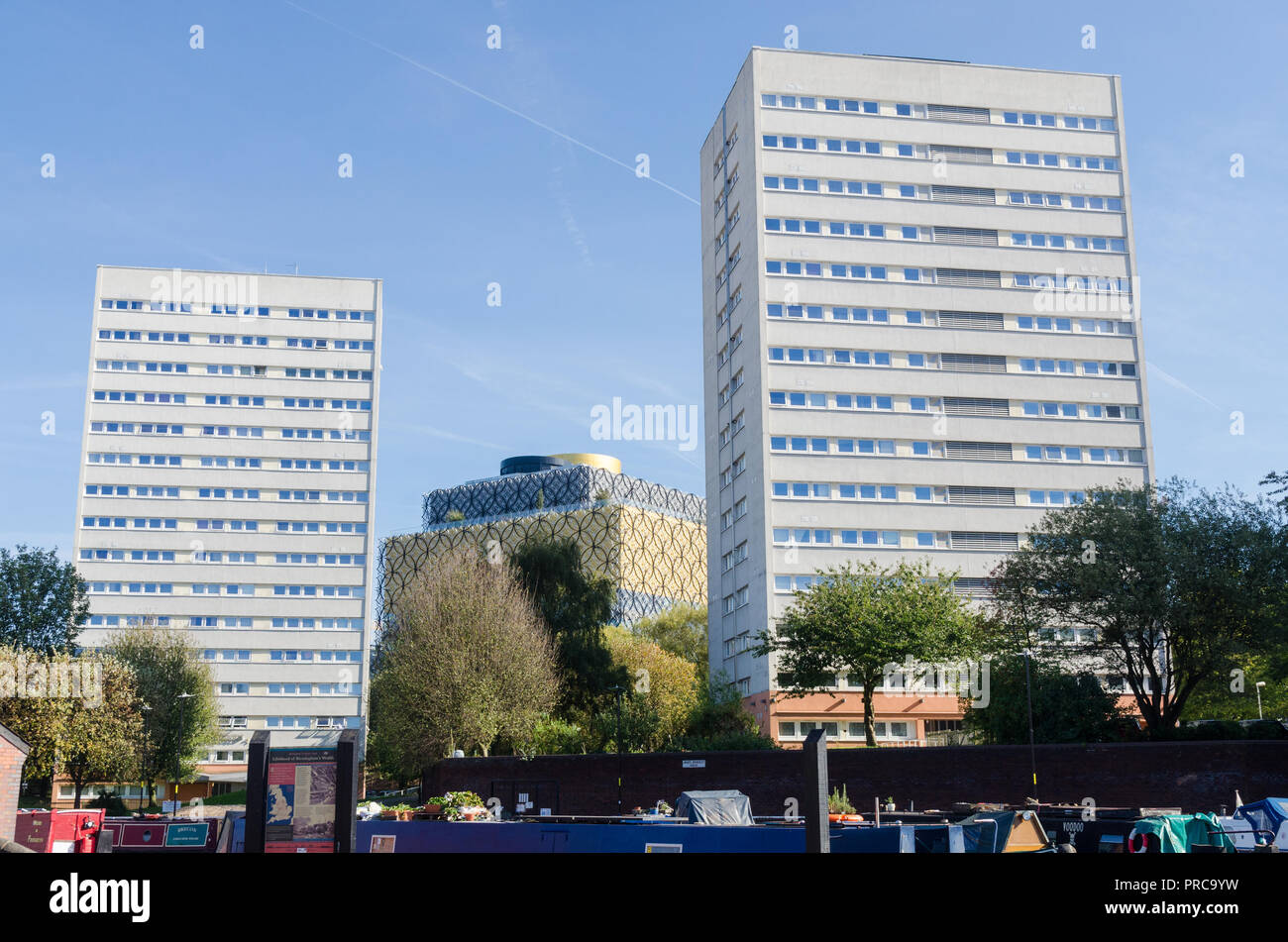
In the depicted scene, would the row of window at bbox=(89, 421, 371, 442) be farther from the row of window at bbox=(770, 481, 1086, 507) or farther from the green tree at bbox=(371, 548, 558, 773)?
the row of window at bbox=(770, 481, 1086, 507)

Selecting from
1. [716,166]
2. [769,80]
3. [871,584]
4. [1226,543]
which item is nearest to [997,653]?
[871,584]

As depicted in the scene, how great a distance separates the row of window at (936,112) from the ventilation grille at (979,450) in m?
22.9

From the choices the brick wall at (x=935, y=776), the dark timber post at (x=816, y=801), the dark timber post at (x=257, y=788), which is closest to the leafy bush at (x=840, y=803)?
the brick wall at (x=935, y=776)

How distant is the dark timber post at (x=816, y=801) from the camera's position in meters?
18.5

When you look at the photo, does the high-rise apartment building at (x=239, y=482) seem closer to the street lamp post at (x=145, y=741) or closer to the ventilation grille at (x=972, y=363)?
the street lamp post at (x=145, y=741)

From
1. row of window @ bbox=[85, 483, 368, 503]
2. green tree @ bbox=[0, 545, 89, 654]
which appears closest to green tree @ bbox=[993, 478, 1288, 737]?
green tree @ bbox=[0, 545, 89, 654]

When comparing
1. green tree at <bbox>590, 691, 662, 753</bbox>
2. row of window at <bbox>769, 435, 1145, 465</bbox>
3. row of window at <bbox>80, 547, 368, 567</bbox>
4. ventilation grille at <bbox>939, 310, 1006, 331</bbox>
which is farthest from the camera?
row of window at <bbox>80, 547, 368, 567</bbox>

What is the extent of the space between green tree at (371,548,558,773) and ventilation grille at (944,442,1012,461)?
2897 centimetres

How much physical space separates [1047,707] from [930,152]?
4509 centimetres

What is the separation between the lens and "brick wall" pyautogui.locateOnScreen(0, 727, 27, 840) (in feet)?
96.9

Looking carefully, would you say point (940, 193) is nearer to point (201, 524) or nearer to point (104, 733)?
point (104, 733)

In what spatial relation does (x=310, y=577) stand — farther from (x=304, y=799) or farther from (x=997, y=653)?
(x=304, y=799)

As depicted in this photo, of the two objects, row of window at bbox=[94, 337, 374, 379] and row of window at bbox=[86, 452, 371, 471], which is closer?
row of window at bbox=[86, 452, 371, 471]

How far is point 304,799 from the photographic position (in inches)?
761
